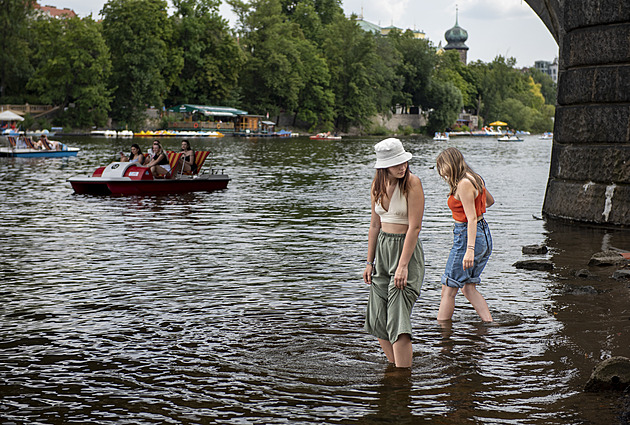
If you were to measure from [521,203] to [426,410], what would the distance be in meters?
16.7

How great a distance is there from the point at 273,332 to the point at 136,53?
8957 centimetres

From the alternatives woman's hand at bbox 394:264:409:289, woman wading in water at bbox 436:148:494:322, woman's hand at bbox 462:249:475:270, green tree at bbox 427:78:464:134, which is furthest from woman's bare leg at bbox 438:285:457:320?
green tree at bbox 427:78:464:134

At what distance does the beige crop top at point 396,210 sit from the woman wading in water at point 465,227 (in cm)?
117

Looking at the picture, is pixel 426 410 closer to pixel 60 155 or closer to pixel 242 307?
pixel 242 307

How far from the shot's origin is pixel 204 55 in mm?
103000

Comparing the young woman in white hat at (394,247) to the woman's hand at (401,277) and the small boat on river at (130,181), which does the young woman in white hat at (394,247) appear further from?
the small boat on river at (130,181)

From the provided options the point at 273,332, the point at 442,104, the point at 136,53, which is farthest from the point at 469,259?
the point at 442,104

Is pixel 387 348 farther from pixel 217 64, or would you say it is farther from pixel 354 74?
pixel 354 74

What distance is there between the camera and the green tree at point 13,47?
8638 centimetres

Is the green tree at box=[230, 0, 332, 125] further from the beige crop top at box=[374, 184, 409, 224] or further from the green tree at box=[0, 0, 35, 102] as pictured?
the beige crop top at box=[374, 184, 409, 224]

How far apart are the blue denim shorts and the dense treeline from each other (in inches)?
3270

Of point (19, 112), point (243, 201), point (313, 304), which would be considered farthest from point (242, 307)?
point (19, 112)

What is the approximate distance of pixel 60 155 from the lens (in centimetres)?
4278

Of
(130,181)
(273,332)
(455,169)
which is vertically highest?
(455,169)
